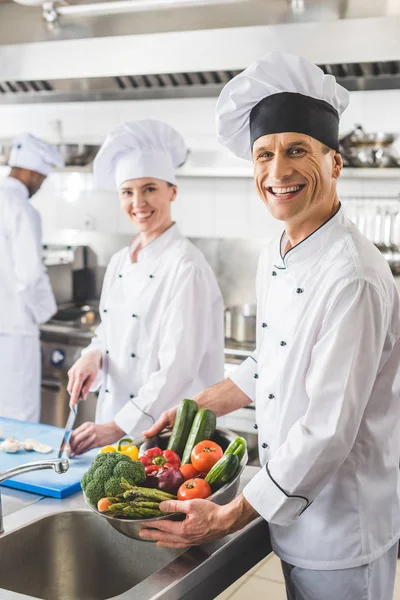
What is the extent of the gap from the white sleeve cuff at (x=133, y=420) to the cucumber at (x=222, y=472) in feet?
2.53

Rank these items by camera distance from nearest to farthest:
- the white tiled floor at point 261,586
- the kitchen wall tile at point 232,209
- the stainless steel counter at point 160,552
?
the stainless steel counter at point 160,552
the white tiled floor at point 261,586
the kitchen wall tile at point 232,209

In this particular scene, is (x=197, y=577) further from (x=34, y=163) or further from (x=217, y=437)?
(x=34, y=163)

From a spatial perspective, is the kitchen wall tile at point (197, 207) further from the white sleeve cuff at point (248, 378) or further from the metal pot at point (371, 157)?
the white sleeve cuff at point (248, 378)

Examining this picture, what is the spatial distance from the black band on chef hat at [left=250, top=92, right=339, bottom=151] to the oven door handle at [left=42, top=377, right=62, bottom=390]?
2901 millimetres

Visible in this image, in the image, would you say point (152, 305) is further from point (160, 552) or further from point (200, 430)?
point (160, 552)

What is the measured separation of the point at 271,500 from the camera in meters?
1.57

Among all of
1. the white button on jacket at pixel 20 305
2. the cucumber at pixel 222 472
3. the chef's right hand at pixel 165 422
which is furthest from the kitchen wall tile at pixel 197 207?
the cucumber at pixel 222 472

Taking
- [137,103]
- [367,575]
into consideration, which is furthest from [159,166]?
[137,103]

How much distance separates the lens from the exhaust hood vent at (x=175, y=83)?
11.5ft

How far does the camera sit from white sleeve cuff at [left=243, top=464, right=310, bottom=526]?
5.13ft

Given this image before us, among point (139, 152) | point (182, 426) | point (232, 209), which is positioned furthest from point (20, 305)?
point (182, 426)

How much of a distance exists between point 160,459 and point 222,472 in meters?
0.16

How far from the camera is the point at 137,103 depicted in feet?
15.7

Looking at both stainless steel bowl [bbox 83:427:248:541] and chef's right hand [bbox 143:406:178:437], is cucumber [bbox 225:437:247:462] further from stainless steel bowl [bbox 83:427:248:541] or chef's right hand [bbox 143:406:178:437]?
chef's right hand [bbox 143:406:178:437]
